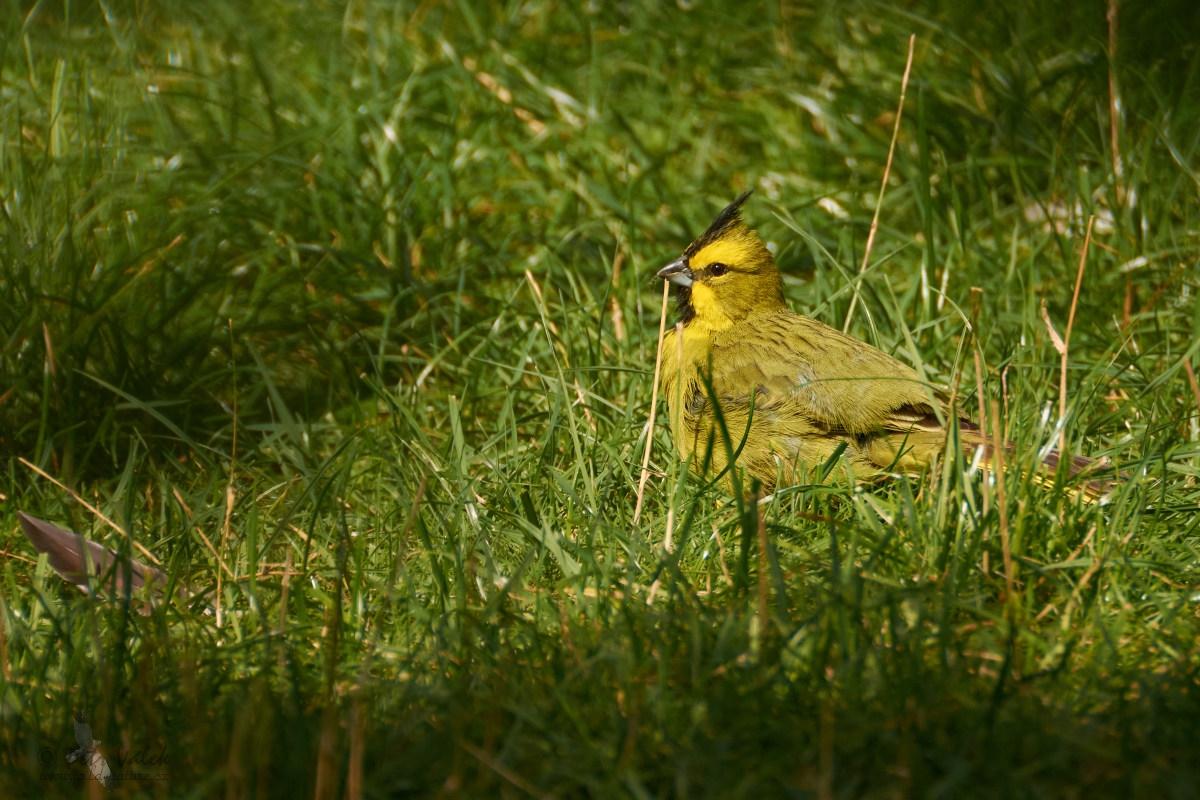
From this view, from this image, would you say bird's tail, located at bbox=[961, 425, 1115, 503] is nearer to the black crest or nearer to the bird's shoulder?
the bird's shoulder

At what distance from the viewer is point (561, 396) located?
376 cm

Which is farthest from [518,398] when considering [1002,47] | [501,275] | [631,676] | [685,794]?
[1002,47]

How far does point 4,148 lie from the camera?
14.5 ft

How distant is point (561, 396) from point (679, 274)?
80 centimetres

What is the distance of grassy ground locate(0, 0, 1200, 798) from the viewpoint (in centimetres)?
228

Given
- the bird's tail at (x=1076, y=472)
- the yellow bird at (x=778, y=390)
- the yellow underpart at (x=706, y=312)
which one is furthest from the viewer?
the yellow underpart at (x=706, y=312)

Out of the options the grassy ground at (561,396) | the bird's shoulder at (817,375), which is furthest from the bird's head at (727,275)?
the grassy ground at (561,396)

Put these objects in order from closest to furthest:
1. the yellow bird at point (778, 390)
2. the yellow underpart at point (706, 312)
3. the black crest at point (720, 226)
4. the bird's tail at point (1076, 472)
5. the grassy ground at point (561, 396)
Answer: the grassy ground at point (561, 396) < the bird's tail at point (1076, 472) < the yellow bird at point (778, 390) < the black crest at point (720, 226) < the yellow underpart at point (706, 312)

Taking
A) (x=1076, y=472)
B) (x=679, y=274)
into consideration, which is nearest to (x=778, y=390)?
(x=679, y=274)

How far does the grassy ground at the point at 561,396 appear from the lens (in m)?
2.28

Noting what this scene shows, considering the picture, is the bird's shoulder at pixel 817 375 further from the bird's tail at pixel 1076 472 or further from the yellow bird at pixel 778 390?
the bird's tail at pixel 1076 472

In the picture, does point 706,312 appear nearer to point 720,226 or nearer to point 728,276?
point 728,276

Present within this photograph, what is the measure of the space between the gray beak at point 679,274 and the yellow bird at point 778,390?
19 mm

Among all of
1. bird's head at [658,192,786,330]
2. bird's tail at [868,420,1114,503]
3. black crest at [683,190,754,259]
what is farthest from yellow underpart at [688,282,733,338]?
bird's tail at [868,420,1114,503]
